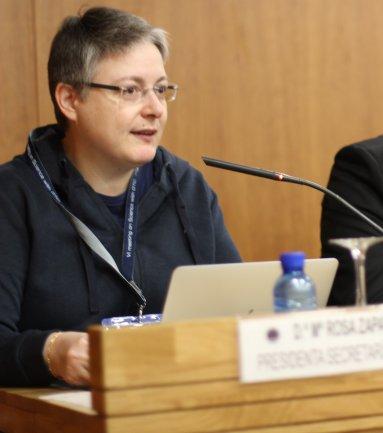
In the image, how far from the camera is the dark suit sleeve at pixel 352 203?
2479 mm

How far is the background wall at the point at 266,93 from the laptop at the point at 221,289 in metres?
1.56

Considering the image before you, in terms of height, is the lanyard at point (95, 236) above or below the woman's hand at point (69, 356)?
above

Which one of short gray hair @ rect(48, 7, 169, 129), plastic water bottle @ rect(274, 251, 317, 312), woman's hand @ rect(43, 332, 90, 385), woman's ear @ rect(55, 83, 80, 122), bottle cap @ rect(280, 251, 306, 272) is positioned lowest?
woman's hand @ rect(43, 332, 90, 385)

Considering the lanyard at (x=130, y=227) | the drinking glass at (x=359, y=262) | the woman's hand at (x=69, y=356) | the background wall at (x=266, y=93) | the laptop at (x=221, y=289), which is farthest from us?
the background wall at (x=266, y=93)

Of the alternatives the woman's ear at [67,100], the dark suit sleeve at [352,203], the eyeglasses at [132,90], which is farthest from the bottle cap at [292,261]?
the woman's ear at [67,100]

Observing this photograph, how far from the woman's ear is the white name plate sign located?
1.22 metres

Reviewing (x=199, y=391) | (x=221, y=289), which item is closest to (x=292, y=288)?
(x=221, y=289)

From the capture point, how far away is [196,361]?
142cm

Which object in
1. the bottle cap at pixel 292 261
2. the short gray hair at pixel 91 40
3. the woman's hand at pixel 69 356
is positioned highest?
the short gray hair at pixel 91 40

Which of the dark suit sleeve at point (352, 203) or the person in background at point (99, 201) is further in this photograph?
the dark suit sleeve at point (352, 203)

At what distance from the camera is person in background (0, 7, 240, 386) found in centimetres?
232

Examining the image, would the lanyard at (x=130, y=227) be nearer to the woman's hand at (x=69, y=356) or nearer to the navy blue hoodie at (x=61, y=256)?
the navy blue hoodie at (x=61, y=256)

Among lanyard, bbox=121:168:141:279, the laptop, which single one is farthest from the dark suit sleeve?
the laptop

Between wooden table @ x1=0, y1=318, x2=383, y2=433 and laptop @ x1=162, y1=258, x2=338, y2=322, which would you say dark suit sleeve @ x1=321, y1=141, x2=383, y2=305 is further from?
wooden table @ x1=0, y1=318, x2=383, y2=433
